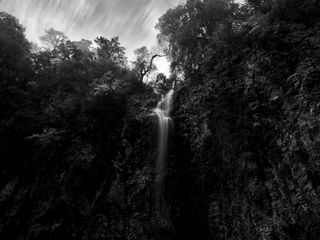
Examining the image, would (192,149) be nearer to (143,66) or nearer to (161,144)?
(161,144)

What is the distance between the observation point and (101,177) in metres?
14.9

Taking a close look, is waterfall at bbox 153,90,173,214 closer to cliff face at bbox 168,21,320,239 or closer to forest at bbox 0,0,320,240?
forest at bbox 0,0,320,240

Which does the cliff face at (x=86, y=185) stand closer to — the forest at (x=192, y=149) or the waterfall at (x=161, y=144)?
the forest at (x=192, y=149)

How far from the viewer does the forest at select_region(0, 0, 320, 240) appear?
33.1 feet

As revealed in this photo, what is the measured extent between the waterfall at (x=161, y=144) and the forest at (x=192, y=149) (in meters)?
0.20

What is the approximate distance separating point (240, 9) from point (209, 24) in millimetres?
2988

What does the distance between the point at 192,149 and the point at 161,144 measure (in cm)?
193

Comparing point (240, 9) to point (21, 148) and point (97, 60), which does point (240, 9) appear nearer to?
point (97, 60)

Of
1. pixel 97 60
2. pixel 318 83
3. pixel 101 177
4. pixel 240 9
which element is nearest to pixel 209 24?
pixel 240 9

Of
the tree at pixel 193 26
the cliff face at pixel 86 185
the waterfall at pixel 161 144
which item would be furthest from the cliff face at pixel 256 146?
the tree at pixel 193 26

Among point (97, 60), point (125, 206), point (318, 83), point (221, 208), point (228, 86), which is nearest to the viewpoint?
point (318, 83)

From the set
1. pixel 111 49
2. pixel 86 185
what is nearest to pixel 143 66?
pixel 111 49

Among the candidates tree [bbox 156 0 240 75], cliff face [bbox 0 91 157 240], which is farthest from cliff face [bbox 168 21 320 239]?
tree [bbox 156 0 240 75]

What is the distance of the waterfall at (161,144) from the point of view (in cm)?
1315
